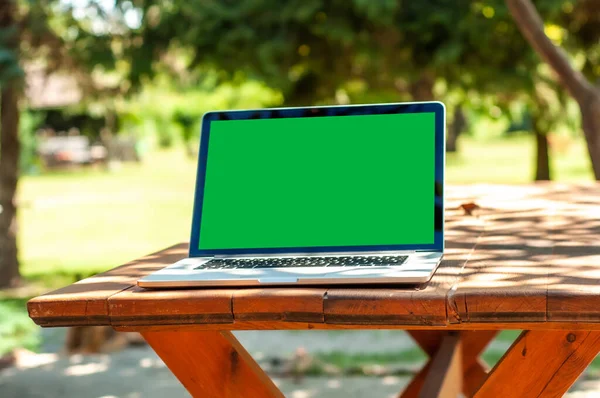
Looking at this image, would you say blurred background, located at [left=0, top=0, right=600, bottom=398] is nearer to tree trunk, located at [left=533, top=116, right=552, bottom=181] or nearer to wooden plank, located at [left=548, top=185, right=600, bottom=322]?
wooden plank, located at [left=548, top=185, right=600, bottom=322]

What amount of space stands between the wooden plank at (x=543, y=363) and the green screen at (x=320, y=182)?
13.2 inches

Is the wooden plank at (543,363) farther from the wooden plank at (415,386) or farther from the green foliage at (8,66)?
the green foliage at (8,66)

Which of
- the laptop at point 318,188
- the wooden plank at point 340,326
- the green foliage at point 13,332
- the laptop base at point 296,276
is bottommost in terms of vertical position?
the green foliage at point 13,332

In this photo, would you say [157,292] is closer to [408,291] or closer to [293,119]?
[408,291]

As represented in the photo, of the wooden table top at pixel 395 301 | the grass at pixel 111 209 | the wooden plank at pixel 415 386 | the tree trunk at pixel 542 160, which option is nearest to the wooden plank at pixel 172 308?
the wooden table top at pixel 395 301

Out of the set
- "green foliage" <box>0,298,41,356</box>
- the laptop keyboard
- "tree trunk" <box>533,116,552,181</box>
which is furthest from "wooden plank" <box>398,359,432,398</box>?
"tree trunk" <box>533,116,552,181</box>

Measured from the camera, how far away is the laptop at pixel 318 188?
210 cm

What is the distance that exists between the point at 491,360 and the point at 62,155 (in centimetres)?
2850

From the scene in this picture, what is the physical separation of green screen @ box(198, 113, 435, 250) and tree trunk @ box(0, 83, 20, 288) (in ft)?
23.5

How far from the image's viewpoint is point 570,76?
16.2 ft

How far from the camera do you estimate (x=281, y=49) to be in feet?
24.4

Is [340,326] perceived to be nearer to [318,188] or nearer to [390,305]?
[390,305]

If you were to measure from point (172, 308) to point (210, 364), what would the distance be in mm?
304

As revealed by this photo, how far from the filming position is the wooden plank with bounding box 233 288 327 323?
1.68 m
